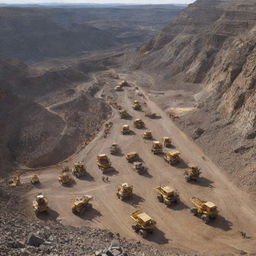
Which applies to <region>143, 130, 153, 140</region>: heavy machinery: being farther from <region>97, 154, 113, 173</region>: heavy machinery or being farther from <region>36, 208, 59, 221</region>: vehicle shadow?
<region>36, 208, 59, 221</region>: vehicle shadow

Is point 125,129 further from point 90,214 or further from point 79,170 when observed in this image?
point 90,214

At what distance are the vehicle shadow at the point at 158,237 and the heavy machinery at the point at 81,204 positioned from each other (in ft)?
19.6

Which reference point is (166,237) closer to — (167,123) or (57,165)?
(57,165)

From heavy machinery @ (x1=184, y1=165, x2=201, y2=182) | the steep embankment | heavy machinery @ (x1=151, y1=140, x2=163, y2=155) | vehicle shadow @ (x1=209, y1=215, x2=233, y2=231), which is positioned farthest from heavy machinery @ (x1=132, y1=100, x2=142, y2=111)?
vehicle shadow @ (x1=209, y1=215, x2=233, y2=231)

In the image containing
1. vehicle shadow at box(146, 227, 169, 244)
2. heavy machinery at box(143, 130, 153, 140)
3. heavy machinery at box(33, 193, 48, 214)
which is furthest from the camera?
heavy machinery at box(143, 130, 153, 140)

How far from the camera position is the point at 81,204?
30.2 meters

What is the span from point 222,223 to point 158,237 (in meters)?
4.75

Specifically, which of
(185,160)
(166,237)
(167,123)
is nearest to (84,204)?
(166,237)

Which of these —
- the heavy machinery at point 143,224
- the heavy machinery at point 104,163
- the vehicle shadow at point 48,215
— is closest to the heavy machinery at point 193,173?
the heavy machinery at point 104,163

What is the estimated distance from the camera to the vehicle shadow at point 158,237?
2633 cm

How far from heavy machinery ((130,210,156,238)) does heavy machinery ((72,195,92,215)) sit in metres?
4.44

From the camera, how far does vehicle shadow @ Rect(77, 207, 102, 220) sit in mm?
Answer: 29859

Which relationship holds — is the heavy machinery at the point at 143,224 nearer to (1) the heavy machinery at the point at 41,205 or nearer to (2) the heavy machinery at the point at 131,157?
(1) the heavy machinery at the point at 41,205

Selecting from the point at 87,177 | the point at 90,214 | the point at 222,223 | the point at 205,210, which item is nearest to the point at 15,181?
the point at 87,177
